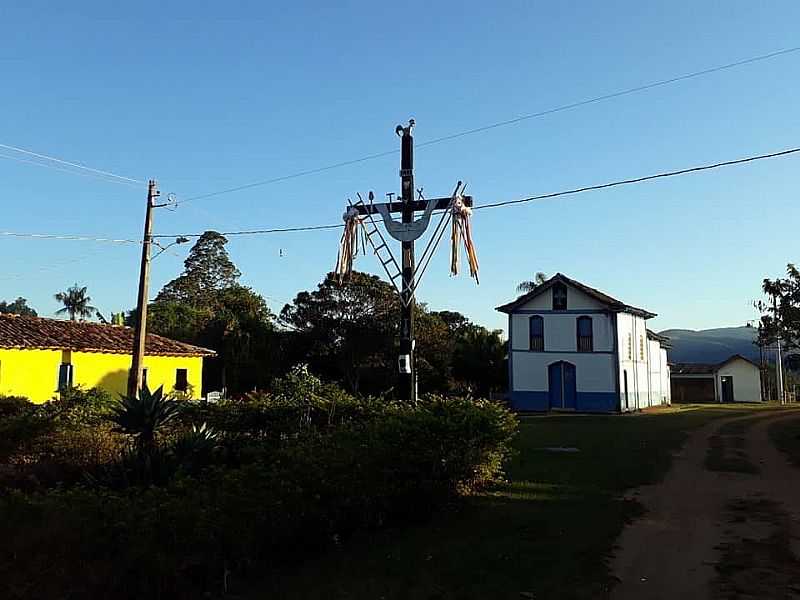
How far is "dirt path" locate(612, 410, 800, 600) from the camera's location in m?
6.42

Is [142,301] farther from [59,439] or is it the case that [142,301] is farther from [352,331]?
[352,331]

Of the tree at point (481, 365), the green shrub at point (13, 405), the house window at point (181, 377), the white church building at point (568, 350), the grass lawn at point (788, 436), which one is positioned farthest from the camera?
the tree at point (481, 365)

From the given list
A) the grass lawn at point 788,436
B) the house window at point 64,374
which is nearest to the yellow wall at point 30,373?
the house window at point 64,374

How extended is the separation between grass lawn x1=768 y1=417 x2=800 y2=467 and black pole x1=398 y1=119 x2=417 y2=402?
28.3 feet

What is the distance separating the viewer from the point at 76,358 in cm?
2856

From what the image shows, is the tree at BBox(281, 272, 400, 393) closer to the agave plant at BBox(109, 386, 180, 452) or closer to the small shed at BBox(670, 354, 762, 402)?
the small shed at BBox(670, 354, 762, 402)

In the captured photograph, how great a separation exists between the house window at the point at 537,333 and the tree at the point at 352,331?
8382 mm

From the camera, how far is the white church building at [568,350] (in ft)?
120

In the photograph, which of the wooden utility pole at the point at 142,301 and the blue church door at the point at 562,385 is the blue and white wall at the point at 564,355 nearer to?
the blue church door at the point at 562,385

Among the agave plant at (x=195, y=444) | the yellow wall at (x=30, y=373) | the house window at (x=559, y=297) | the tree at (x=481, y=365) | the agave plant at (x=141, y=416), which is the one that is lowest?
the agave plant at (x=195, y=444)

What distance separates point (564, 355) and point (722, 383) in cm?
2777

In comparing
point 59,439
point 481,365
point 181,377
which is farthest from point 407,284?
point 481,365

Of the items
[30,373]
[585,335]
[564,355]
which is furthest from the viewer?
[564,355]

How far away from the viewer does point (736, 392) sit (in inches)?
2279
